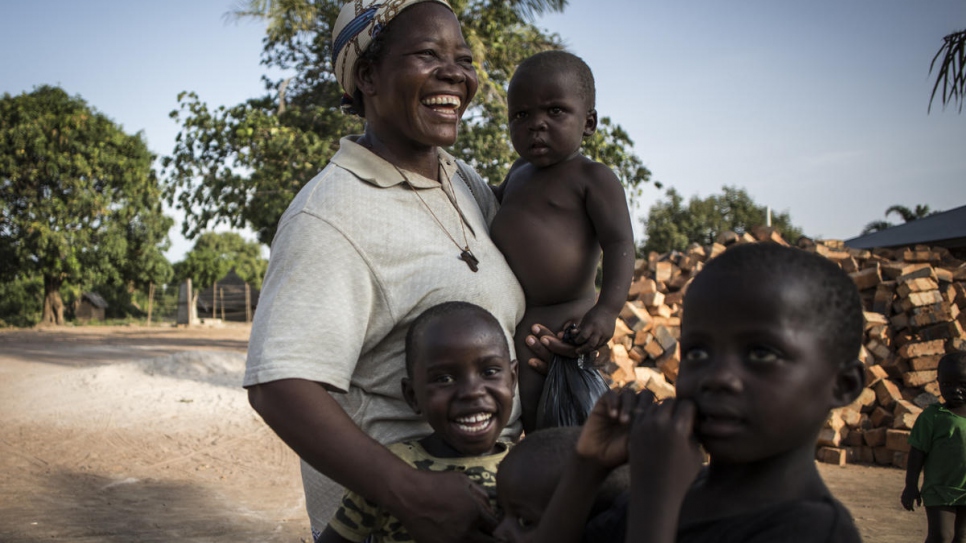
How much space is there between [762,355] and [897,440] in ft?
27.0

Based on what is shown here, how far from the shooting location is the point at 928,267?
29.8 feet

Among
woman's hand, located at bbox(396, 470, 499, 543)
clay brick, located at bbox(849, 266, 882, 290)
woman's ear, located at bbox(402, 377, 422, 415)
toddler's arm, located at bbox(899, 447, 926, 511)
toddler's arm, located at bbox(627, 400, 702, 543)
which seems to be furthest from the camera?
clay brick, located at bbox(849, 266, 882, 290)

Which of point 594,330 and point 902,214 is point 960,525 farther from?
point 902,214

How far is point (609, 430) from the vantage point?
121 cm

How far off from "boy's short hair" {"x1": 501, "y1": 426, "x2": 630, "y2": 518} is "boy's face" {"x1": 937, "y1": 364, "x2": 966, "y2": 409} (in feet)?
13.3

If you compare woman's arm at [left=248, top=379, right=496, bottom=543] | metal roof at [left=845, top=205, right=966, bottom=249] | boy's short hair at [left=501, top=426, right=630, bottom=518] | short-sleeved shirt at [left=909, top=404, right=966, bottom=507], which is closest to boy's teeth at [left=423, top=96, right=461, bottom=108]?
woman's arm at [left=248, top=379, right=496, bottom=543]

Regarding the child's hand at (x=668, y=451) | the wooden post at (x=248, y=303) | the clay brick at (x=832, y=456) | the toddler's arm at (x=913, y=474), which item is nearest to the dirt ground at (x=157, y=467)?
the clay brick at (x=832, y=456)

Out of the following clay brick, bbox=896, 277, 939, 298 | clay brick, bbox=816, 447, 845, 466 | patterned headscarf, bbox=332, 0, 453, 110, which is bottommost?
clay brick, bbox=816, 447, 845, 466

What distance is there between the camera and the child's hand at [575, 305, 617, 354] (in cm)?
219

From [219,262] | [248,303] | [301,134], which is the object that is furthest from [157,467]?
[219,262]

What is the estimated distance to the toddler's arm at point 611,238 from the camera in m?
2.30

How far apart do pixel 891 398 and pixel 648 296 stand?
2746 mm

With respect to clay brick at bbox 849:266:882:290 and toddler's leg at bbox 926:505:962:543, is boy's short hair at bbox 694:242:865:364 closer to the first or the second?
toddler's leg at bbox 926:505:962:543

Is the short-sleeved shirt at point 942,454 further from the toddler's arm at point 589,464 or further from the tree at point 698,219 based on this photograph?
the tree at point 698,219
